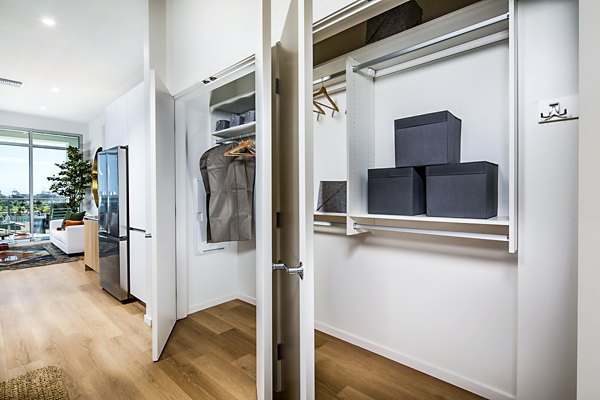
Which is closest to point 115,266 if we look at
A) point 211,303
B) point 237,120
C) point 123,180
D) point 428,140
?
point 123,180

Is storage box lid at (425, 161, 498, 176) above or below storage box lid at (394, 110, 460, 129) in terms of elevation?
below

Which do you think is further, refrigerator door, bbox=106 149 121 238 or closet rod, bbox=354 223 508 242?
refrigerator door, bbox=106 149 121 238

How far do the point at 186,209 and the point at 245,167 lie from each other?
69cm

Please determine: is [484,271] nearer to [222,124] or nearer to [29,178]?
[222,124]

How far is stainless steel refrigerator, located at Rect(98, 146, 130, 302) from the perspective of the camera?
319 cm

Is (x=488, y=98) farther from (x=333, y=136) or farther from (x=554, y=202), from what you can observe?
(x=333, y=136)

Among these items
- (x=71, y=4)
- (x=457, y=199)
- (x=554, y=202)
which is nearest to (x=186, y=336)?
(x=457, y=199)

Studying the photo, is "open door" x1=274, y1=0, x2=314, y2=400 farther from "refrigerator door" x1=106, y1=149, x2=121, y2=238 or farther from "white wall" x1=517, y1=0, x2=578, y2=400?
"refrigerator door" x1=106, y1=149, x2=121, y2=238

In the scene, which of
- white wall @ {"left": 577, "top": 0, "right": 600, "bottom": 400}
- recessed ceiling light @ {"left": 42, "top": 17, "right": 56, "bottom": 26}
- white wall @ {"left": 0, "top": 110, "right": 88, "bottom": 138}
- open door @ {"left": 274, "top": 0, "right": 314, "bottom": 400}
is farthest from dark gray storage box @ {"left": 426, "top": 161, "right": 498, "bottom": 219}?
white wall @ {"left": 0, "top": 110, "right": 88, "bottom": 138}

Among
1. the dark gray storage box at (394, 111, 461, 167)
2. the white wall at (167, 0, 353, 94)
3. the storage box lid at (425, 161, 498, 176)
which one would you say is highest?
the white wall at (167, 0, 353, 94)

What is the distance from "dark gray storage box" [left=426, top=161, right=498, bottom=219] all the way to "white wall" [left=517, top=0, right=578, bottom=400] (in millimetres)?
138

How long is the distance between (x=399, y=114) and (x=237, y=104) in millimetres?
1671

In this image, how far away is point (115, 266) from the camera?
337 centimetres

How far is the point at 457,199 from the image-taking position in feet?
4.99
